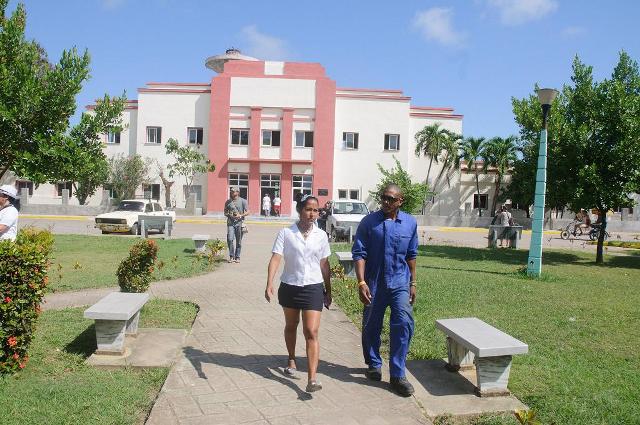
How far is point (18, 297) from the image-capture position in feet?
14.8

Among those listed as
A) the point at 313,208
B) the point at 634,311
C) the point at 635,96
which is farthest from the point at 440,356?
the point at 635,96

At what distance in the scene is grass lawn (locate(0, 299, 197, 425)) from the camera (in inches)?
150

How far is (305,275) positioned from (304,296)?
0.18 meters

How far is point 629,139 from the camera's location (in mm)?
13750

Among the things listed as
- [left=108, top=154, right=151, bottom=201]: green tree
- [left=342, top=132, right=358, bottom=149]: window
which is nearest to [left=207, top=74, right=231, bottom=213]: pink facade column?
[left=108, top=154, right=151, bottom=201]: green tree

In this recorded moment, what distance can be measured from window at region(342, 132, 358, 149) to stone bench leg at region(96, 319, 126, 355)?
115 feet

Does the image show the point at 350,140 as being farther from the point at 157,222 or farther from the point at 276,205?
the point at 157,222

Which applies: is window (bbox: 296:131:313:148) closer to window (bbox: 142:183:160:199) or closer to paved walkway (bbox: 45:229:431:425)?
window (bbox: 142:183:160:199)

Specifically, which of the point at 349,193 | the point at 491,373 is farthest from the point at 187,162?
the point at 491,373

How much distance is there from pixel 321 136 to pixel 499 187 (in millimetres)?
14121

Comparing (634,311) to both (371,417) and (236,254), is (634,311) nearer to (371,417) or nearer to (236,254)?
(371,417)

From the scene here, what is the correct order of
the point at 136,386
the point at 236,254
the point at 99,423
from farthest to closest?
A: the point at 236,254, the point at 136,386, the point at 99,423

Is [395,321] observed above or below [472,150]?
below

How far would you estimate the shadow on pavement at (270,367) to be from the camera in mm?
4723
